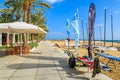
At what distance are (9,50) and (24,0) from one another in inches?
236

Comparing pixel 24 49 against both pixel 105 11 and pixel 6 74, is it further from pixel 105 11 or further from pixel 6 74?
pixel 105 11

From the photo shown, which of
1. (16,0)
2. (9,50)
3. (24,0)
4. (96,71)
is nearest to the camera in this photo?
(96,71)

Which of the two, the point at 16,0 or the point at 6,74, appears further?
the point at 16,0

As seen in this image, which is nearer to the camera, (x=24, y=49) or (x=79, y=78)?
(x=79, y=78)

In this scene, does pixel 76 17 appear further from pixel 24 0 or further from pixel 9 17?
pixel 9 17

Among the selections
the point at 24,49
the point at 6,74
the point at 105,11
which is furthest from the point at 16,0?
the point at 105,11

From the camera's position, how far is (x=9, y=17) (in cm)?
4288

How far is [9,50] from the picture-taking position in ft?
57.2

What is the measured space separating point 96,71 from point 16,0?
737 inches

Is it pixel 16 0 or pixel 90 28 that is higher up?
pixel 16 0

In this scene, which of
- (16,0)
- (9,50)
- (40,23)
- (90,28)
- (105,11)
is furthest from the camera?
(40,23)

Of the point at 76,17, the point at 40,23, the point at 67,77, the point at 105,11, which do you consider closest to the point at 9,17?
the point at 40,23

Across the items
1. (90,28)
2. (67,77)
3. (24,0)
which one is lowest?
(67,77)

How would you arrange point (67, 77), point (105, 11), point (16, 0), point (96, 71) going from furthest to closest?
point (105, 11) → point (16, 0) → point (67, 77) → point (96, 71)
